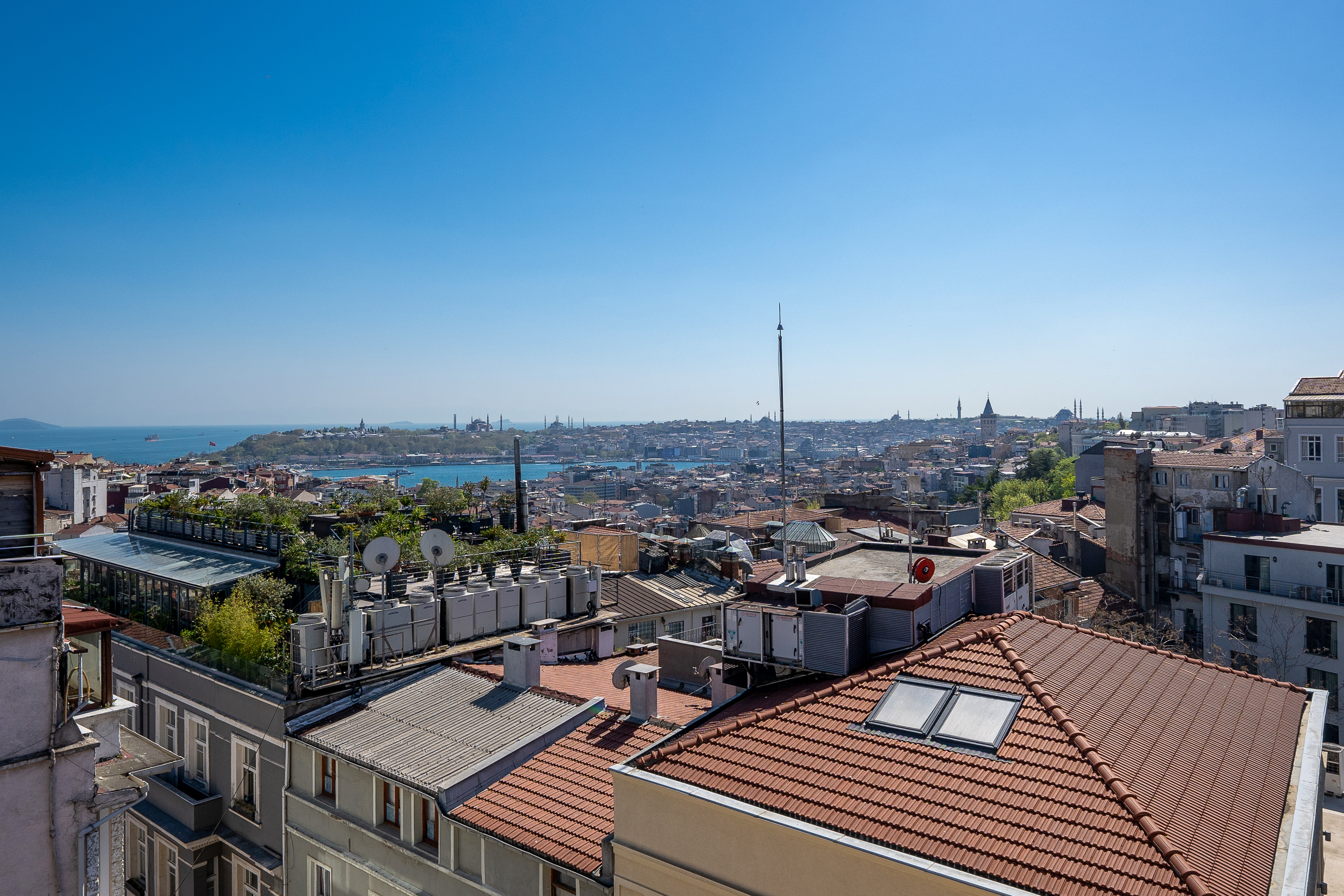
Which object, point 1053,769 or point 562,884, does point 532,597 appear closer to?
point 562,884

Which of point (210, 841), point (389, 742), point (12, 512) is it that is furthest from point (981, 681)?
point (210, 841)

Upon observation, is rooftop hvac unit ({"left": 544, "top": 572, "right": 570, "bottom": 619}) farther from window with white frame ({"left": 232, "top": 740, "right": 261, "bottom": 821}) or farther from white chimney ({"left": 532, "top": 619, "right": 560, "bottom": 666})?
window with white frame ({"left": 232, "top": 740, "right": 261, "bottom": 821})

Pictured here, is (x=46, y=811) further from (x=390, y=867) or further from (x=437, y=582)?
(x=437, y=582)

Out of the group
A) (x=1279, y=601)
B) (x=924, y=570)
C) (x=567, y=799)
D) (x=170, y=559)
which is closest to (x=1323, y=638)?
(x=1279, y=601)

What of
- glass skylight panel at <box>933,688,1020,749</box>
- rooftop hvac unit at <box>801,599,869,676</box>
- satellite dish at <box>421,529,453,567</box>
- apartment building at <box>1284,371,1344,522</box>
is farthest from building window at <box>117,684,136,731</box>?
apartment building at <box>1284,371,1344,522</box>

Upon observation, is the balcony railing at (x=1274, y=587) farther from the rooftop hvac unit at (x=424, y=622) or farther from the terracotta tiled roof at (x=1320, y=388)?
the rooftop hvac unit at (x=424, y=622)

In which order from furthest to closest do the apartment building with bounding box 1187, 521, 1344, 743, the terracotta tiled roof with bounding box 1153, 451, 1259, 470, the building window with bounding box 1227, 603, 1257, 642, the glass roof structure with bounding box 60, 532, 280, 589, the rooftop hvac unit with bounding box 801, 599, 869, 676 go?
1. the terracotta tiled roof with bounding box 1153, 451, 1259, 470
2. the building window with bounding box 1227, 603, 1257, 642
3. the apartment building with bounding box 1187, 521, 1344, 743
4. the glass roof structure with bounding box 60, 532, 280, 589
5. the rooftop hvac unit with bounding box 801, 599, 869, 676
